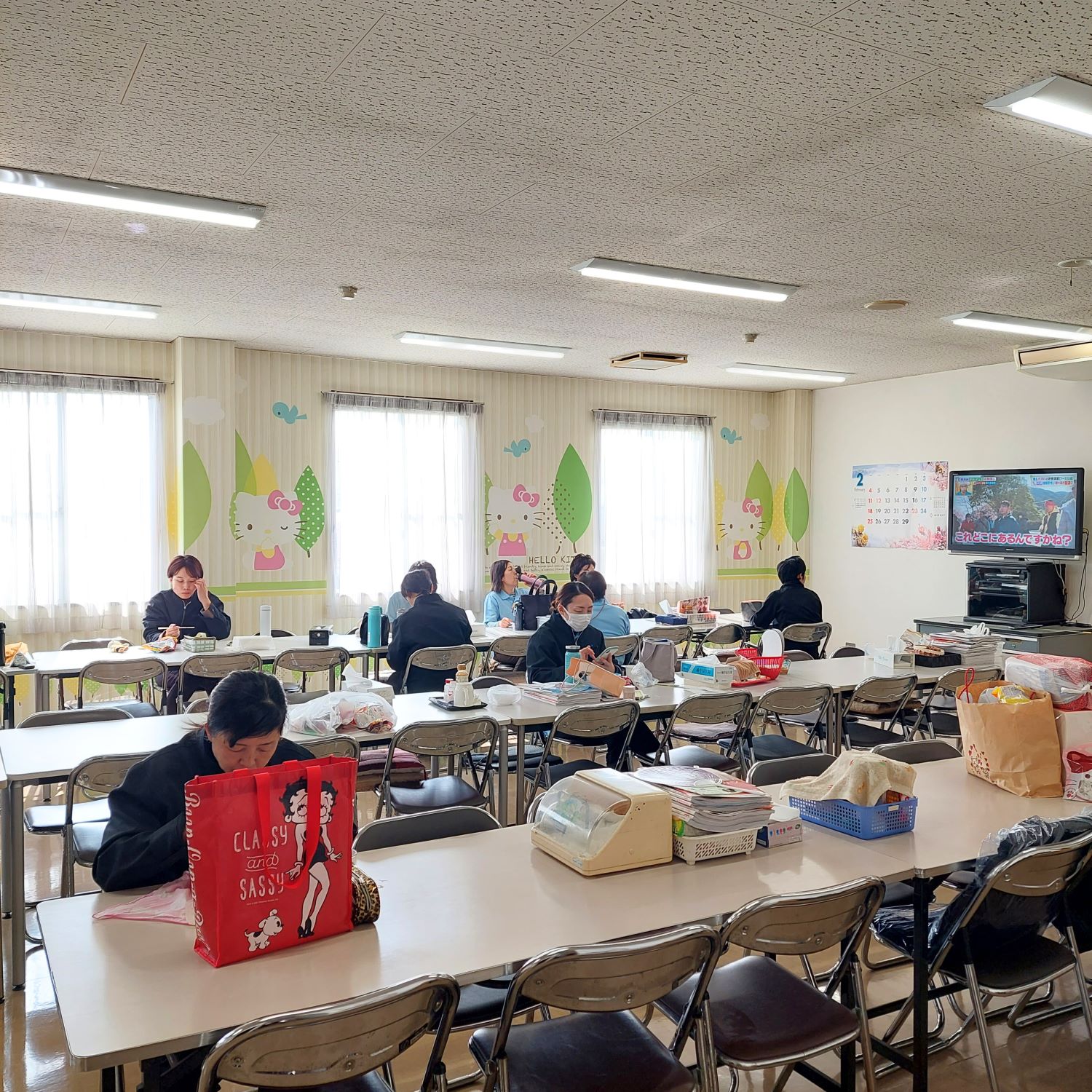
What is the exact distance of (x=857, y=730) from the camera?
17.6 feet

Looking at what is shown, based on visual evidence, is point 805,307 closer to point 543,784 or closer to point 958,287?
point 958,287

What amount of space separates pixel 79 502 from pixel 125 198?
396 cm

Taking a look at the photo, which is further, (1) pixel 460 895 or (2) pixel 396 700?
(2) pixel 396 700

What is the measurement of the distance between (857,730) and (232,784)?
4184 millimetres

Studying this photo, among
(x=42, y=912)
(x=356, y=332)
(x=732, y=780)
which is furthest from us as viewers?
(x=356, y=332)

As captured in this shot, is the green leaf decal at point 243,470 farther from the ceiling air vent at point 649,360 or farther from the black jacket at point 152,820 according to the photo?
the black jacket at point 152,820

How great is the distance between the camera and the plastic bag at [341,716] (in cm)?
392

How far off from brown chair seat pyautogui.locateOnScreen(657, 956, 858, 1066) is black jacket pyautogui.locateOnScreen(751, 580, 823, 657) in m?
5.04

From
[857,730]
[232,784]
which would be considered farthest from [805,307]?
[232,784]

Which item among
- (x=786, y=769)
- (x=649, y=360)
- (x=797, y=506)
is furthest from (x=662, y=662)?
(x=797, y=506)

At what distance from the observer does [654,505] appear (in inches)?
→ 388

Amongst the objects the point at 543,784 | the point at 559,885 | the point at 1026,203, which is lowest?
the point at 543,784

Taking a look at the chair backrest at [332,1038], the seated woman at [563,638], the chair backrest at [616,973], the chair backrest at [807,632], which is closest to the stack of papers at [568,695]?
the seated woman at [563,638]

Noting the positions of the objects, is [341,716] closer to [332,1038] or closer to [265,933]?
[265,933]
